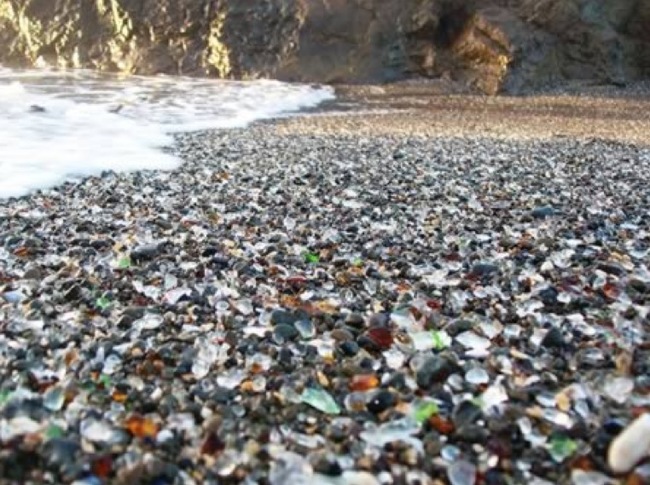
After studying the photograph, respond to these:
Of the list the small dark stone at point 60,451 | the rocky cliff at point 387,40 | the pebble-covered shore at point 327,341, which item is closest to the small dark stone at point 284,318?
the pebble-covered shore at point 327,341

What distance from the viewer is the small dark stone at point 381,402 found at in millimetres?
1797

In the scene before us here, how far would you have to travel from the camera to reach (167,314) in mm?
2441

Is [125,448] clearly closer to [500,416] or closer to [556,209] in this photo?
[500,416]

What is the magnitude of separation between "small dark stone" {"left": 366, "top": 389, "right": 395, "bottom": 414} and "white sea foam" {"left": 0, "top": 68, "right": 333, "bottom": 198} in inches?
153

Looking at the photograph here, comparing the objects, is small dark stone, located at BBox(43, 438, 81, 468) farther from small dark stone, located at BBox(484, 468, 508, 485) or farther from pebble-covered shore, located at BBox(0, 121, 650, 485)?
small dark stone, located at BBox(484, 468, 508, 485)

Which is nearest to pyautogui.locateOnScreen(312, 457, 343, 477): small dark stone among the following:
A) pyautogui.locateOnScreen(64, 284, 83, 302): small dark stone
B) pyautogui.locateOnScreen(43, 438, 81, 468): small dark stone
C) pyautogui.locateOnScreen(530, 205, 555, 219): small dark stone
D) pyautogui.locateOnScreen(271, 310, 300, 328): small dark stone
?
pyautogui.locateOnScreen(43, 438, 81, 468): small dark stone

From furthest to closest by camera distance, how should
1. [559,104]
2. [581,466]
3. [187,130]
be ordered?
[559,104] → [187,130] → [581,466]

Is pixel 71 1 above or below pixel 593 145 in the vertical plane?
above

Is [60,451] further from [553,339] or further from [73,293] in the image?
[553,339]

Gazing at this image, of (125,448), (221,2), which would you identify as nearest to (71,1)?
(221,2)

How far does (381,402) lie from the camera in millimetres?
1814

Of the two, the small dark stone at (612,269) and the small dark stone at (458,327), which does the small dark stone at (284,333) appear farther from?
the small dark stone at (612,269)

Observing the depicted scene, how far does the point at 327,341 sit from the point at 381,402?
410 millimetres

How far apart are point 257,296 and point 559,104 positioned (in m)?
12.7
